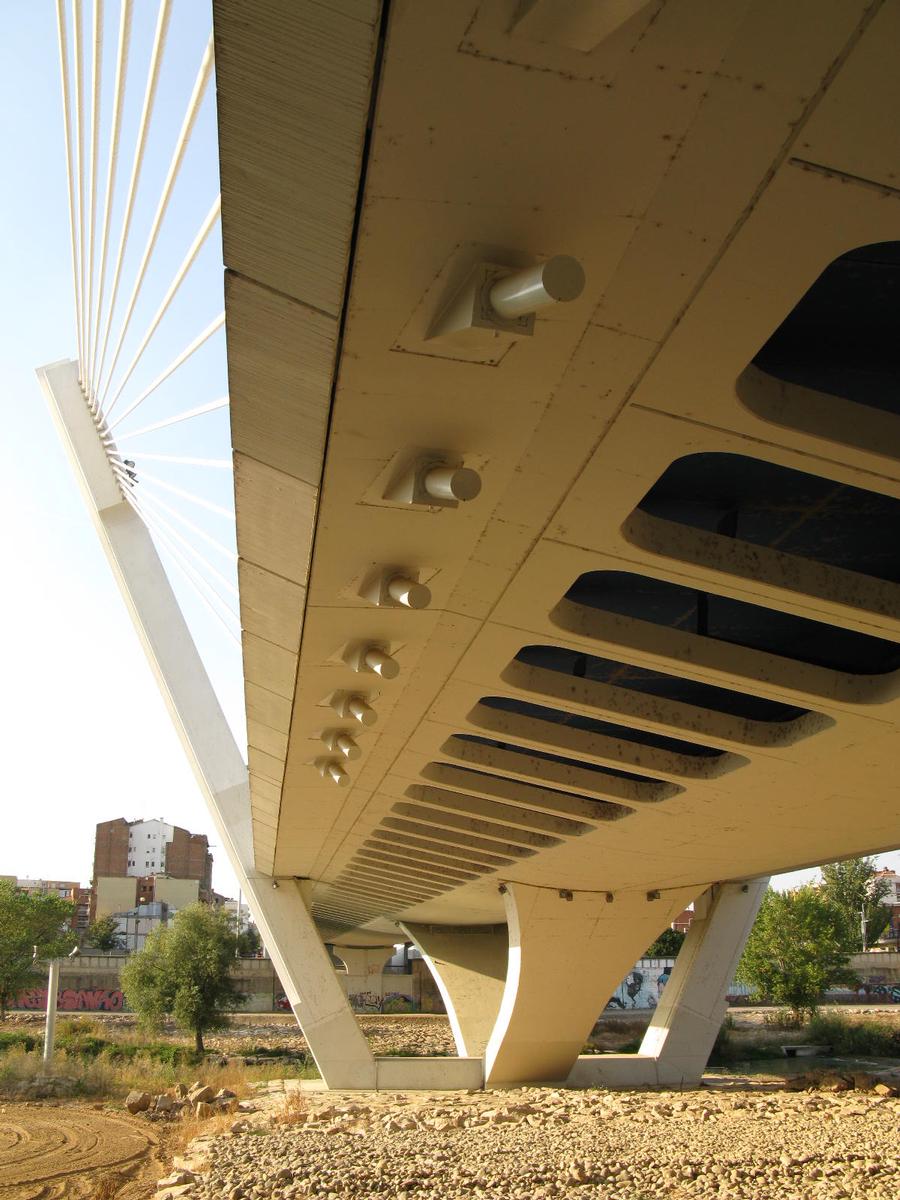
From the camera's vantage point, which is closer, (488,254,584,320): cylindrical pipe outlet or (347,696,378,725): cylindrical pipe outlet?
(488,254,584,320): cylindrical pipe outlet

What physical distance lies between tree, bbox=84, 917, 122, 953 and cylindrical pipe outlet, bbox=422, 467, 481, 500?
85.1 m

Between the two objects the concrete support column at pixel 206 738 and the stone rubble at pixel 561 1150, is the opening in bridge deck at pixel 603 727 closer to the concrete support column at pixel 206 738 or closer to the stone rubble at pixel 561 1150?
the stone rubble at pixel 561 1150

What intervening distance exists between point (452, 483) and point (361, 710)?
5335 millimetres

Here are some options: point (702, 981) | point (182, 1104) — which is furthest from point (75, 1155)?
point (702, 981)

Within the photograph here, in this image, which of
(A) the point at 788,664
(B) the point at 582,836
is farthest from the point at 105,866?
(A) the point at 788,664

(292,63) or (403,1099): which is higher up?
(292,63)

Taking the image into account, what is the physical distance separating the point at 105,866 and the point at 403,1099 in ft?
347

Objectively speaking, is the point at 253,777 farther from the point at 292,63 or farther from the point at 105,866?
the point at 105,866

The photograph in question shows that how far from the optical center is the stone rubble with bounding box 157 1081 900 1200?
470 inches

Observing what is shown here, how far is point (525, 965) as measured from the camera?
74.8 feet

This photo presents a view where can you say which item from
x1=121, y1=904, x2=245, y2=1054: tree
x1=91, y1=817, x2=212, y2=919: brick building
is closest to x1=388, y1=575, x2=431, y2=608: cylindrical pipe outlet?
x1=121, y1=904, x2=245, y2=1054: tree

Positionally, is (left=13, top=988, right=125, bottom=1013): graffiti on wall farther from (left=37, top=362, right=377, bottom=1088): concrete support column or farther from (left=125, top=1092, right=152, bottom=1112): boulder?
(left=37, top=362, right=377, bottom=1088): concrete support column

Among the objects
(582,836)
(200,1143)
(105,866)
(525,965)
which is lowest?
(200,1143)

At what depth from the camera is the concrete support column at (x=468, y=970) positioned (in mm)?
33719
